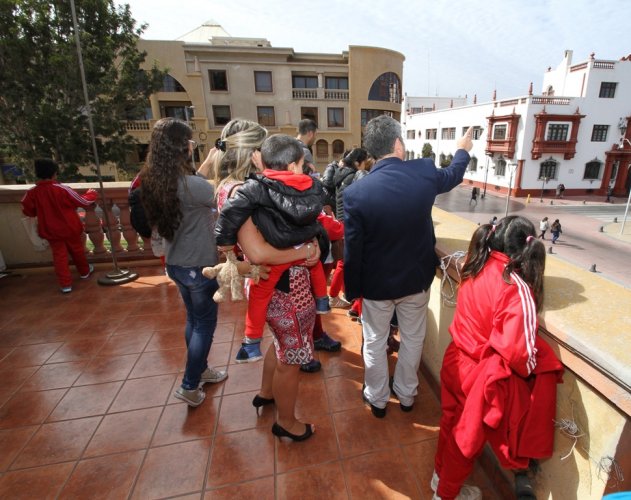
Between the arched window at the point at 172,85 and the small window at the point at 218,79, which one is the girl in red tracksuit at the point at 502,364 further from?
the arched window at the point at 172,85

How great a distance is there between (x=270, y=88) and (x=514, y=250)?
1002 inches

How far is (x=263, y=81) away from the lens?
78.0 ft

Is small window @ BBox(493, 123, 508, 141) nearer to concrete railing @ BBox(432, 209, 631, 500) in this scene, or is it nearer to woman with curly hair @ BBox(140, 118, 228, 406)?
concrete railing @ BBox(432, 209, 631, 500)

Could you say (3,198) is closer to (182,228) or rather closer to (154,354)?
(154,354)

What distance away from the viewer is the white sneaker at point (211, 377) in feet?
8.60

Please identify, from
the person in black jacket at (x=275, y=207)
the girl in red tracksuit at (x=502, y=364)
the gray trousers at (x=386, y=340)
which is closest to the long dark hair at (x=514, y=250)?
the girl in red tracksuit at (x=502, y=364)

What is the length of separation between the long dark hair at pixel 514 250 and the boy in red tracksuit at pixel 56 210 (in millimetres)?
4393

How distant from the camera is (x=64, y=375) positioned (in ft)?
9.12

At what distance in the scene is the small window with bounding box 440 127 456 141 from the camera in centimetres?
3481

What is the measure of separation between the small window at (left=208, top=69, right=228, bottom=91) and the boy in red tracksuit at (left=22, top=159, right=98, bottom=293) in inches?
863

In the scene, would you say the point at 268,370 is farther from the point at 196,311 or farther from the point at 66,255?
the point at 66,255

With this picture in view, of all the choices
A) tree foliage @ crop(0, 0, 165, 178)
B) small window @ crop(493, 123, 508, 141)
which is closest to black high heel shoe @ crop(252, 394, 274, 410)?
tree foliage @ crop(0, 0, 165, 178)

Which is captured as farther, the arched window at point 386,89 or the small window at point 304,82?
the arched window at point 386,89

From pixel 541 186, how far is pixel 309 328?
32074 millimetres
